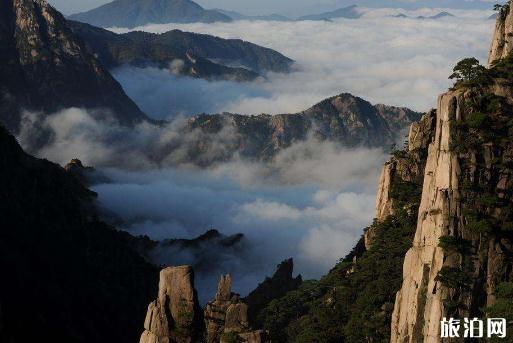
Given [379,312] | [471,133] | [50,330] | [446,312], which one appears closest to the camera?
[446,312]

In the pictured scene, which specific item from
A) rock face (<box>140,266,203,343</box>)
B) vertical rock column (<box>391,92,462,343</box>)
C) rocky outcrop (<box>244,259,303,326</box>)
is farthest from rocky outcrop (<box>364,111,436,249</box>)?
rock face (<box>140,266,203,343</box>)

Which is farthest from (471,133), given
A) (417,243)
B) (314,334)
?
(314,334)

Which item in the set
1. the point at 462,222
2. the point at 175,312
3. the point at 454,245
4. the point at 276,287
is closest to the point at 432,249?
the point at 454,245

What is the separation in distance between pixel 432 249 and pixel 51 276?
360ft

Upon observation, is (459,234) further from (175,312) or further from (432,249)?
(175,312)

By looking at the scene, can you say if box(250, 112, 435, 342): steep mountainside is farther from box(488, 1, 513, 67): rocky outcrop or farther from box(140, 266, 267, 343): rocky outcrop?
box(488, 1, 513, 67): rocky outcrop

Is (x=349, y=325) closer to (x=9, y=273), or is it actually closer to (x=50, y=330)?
(x=50, y=330)

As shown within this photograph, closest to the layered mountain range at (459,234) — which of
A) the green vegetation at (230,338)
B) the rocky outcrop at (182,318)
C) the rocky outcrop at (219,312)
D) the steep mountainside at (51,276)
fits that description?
the rocky outcrop at (182,318)

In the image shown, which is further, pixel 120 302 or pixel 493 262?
pixel 120 302

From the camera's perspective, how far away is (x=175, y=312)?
328ft

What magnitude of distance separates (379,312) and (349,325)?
4.64 metres

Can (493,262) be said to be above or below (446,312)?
above

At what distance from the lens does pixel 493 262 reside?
94.0 meters

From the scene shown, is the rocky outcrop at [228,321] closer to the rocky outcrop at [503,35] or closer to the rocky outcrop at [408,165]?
the rocky outcrop at [408,165]
